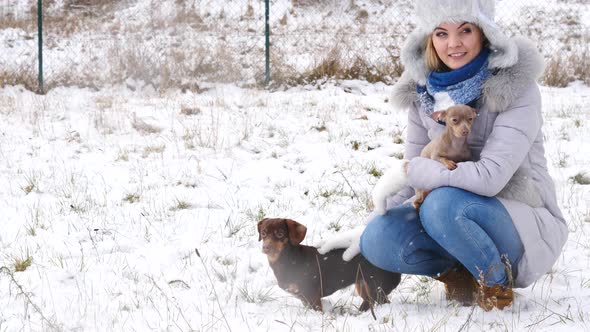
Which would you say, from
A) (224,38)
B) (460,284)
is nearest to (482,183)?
(460,284)

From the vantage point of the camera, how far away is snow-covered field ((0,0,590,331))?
Result: 2.84 meters

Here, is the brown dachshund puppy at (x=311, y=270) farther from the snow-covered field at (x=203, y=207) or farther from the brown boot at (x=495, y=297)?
the brown boot at (x=495, y=297)

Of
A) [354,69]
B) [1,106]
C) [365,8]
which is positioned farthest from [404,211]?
[365,8]

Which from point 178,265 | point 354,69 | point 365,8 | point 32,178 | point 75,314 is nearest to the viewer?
point 75,314

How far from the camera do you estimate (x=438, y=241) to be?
271 cm

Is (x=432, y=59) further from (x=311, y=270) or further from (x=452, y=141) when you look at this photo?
(x=311, y=270)

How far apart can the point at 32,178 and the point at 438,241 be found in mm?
3849

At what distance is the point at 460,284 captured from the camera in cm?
292

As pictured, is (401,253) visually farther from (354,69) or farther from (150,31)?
(150,31)

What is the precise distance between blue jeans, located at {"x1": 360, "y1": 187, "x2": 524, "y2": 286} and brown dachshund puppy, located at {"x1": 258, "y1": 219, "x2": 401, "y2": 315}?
0.32ft

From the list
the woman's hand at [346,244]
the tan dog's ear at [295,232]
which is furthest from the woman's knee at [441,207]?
the tan dog's ear at [295,232]

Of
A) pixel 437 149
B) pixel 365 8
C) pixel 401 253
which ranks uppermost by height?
pixel 365 8

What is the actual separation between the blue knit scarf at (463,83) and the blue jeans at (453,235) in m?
0.43

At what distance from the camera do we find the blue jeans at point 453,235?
2588 millimetres
